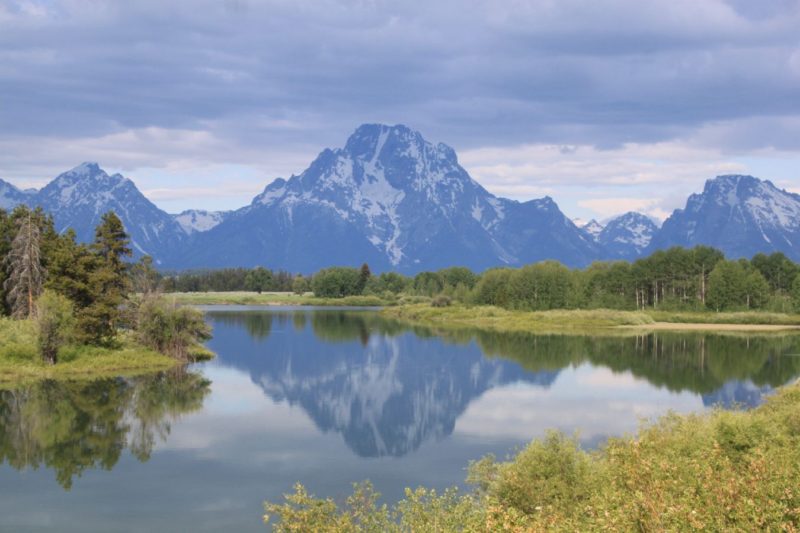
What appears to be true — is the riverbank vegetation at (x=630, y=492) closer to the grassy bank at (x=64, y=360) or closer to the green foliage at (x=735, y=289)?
the grassy bank at (x=64, y=360)

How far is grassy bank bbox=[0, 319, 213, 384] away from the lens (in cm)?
6756

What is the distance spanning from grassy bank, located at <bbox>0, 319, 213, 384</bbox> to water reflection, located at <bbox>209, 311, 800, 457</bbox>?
11611mm

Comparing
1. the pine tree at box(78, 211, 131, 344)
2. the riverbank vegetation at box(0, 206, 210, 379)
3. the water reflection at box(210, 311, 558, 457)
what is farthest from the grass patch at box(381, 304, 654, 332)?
the pine tree at box(78, 211, 131, 344)

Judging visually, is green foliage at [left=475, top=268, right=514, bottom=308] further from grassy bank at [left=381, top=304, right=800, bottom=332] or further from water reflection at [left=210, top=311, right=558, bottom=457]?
water reflection at [left=210, top=311, right=558, bottom=457]

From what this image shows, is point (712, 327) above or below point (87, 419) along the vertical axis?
above

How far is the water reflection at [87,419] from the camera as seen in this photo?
43250 millimetres

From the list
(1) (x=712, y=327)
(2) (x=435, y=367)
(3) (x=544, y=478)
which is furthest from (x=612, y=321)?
(3) (x=544, y=478)

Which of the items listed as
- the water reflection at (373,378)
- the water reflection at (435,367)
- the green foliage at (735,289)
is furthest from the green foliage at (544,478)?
the green foliage at (735,289)

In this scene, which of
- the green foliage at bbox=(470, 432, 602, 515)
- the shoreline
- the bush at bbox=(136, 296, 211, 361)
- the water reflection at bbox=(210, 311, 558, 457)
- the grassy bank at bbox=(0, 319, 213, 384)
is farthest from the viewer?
the shoreline

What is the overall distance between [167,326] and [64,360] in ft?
37.6

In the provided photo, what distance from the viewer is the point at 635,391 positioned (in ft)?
227

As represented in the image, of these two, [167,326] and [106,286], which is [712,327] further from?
[106,286]

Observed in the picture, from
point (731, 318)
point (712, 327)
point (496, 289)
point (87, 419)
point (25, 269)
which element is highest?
point (25, 269)

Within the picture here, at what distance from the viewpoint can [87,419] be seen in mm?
52250
